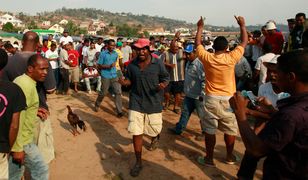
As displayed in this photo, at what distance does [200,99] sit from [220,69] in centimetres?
152

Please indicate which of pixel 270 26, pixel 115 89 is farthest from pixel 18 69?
pixel 270 26

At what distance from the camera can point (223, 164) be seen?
16.0ft

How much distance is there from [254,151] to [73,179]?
A: 325 centimetres

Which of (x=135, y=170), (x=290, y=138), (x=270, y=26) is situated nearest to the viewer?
(x=290, y=138)

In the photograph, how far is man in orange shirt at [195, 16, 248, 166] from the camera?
4.24 m

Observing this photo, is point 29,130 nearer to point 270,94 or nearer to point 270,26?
point 270,94

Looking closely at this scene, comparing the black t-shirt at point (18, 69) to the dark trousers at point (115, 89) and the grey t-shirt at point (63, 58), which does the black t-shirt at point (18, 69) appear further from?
the grey t-shirt at point (63, 58)

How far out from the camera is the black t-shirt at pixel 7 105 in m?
2.42

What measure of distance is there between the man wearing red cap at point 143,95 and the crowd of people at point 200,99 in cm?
2

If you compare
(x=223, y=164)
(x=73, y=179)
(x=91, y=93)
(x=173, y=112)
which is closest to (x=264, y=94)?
(x=223, y=164)

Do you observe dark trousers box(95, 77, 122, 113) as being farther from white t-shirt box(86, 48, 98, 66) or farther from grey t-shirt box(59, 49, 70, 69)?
white t-shirt box(86, 48, 98, 66)

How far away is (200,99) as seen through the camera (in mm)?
5746

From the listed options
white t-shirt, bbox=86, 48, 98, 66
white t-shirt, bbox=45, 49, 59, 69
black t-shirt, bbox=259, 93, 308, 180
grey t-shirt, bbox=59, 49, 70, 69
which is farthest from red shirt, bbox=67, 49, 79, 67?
black t-shirt, bbox=259, 93, 308, 180

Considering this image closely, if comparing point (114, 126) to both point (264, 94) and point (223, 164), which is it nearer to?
point (223, 164)
